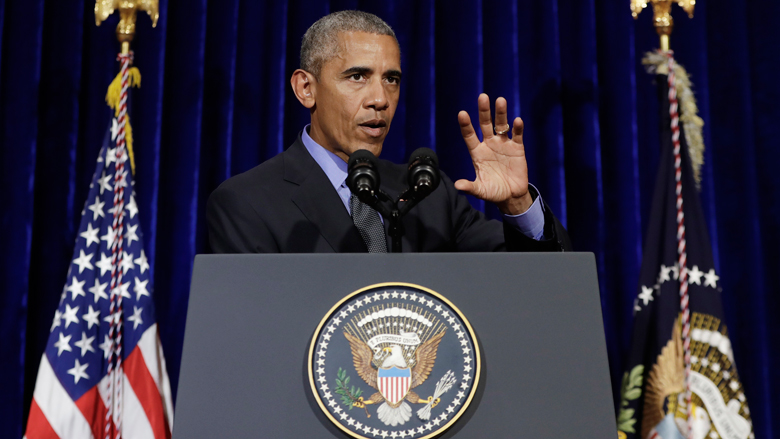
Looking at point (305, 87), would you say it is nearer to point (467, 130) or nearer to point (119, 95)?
point (467, 130)

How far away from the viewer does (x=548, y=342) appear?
1.04m

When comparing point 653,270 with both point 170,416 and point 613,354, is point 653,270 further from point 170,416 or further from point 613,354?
point 170,416

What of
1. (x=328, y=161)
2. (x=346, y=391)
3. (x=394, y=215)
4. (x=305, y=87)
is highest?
(x=305, y=87)

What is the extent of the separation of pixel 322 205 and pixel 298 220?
0.22 feet

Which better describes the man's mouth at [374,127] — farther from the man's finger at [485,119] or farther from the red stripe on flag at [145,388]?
the red stripe on flag at [145,388]

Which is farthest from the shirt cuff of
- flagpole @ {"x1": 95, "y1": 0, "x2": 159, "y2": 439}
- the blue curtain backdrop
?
flagpole @ {"x1": 95, "y1": 0, "x2": 159, "y2": 439}

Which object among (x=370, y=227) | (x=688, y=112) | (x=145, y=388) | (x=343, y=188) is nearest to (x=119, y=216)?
(x=145, y=388)

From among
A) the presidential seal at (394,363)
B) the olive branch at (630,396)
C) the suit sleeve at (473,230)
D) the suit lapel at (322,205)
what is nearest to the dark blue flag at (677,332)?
the olive branch at (630,396)

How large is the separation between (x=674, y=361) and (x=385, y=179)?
1.21 meters

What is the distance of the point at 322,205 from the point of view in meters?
1.66

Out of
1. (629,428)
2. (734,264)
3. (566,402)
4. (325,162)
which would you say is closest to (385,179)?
(325,162)

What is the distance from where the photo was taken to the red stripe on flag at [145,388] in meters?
2.35

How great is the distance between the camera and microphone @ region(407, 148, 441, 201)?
1120mm

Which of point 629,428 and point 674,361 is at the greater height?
point 674,361
